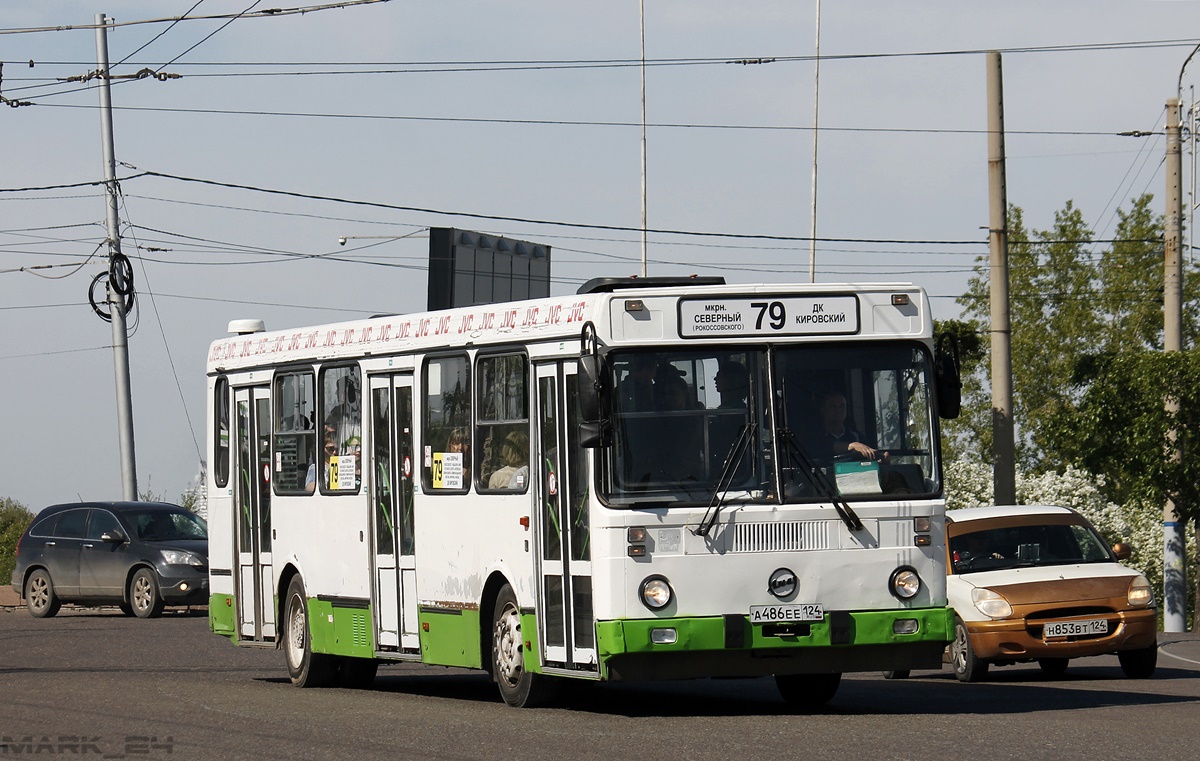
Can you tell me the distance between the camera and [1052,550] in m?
18.0

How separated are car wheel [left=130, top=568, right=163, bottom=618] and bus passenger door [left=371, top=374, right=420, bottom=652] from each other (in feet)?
45.8

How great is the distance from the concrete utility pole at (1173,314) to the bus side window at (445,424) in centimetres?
1867

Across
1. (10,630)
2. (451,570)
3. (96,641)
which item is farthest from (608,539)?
(10,630)

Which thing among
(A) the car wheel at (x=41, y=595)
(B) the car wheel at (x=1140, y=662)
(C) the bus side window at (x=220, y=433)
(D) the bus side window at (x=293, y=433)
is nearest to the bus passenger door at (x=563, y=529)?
(D) the bus side window at (x=293, y=433)

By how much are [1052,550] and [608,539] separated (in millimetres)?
7057

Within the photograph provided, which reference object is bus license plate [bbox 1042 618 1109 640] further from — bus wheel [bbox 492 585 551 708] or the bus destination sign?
bus wheel [bbox 492 585 551 708]

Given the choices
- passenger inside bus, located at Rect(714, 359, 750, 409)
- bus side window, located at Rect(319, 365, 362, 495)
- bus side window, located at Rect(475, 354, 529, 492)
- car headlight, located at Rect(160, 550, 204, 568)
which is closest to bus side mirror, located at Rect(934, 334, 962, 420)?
passenger inside bus, located at Rect(714, 359, 750, 409)

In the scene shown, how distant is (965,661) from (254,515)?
6.37 m

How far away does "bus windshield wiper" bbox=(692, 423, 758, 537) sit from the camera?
12.3m

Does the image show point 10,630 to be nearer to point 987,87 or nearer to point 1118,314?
point 987,87

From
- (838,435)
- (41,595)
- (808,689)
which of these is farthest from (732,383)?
(41,595)

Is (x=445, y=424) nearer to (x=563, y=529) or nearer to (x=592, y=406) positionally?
(x=563, y=529)

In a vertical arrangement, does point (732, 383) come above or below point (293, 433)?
above

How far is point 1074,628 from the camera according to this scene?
16719 mm
